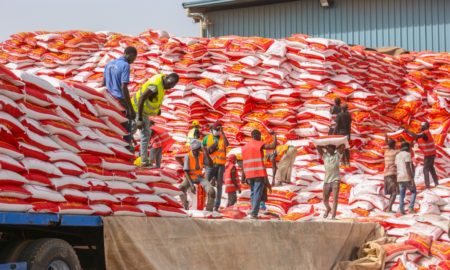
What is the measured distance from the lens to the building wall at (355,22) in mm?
23188

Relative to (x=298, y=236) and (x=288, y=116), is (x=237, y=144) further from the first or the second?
(x=298, y=236)

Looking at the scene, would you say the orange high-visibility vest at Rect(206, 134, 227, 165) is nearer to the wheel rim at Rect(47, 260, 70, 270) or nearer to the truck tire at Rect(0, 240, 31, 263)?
the wheel rim at Rect(47, 260, 70, 270)

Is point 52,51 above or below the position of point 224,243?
above

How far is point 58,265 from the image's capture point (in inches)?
237

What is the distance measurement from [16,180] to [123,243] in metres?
1.31

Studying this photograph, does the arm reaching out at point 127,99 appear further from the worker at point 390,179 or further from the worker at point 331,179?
the worker at point 390,179

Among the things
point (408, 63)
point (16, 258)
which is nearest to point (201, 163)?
point (16, 258)

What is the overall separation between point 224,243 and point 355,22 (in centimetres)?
1713

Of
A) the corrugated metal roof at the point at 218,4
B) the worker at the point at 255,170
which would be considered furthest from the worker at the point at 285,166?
the corrugated metal roof at the point at 218,4

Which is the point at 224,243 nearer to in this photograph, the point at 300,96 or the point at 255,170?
the point at 255,170

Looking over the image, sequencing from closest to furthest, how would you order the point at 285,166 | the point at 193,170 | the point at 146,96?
the point at 146,96 < the point at 193,170 < the point at 285,166

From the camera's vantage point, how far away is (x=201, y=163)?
496 inches

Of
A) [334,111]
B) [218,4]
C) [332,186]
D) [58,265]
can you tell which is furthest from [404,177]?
[218,4]

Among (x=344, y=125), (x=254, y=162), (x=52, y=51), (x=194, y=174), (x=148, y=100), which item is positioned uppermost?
(x=52, y=51)
